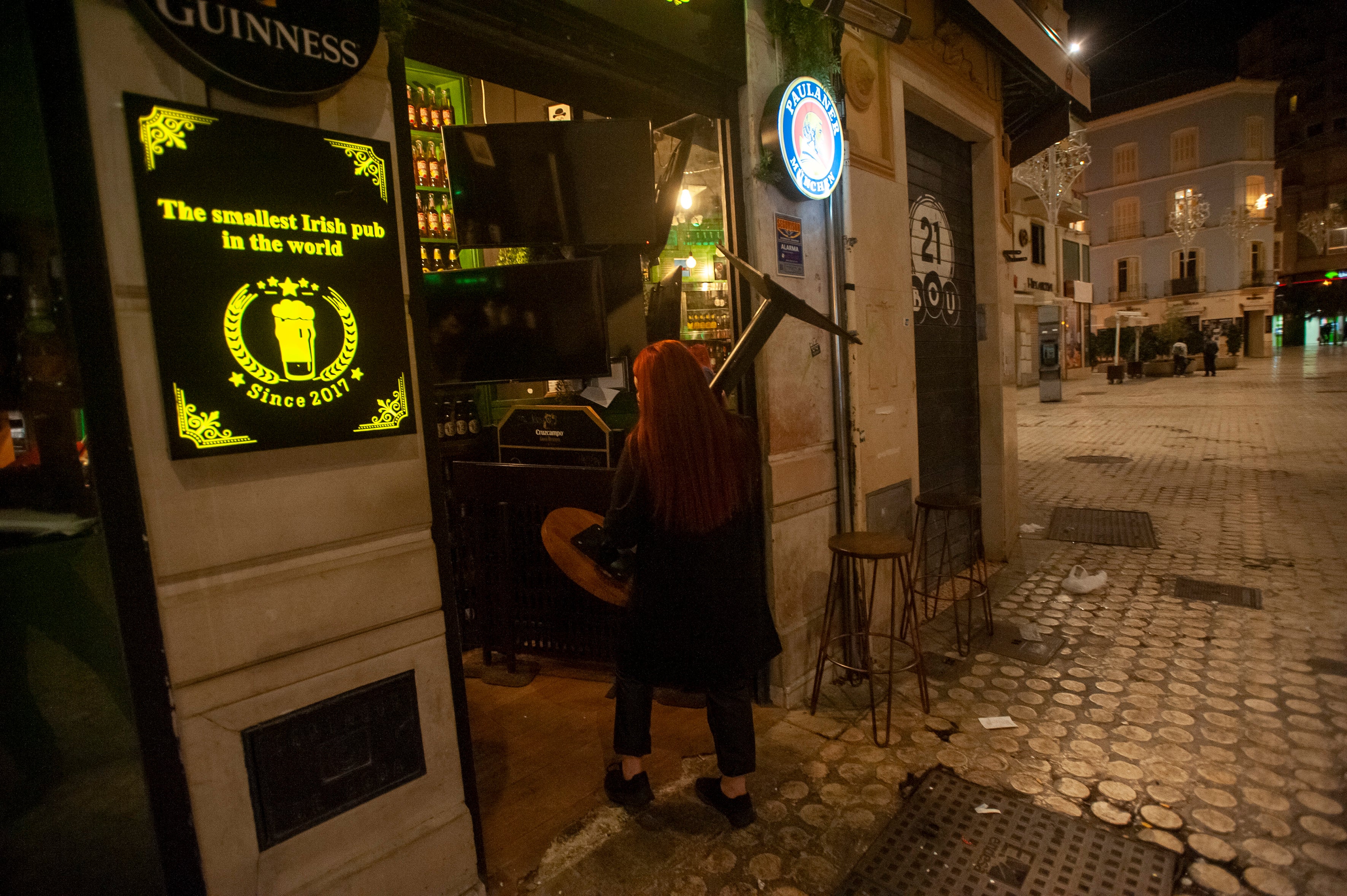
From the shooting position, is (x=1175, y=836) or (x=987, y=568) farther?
(x=987, y=568)

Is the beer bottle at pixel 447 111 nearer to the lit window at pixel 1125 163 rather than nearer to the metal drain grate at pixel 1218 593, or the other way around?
the metal drain grate at pixel 1218 593

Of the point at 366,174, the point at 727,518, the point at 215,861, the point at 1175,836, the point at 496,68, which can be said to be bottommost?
the point at 1175,836

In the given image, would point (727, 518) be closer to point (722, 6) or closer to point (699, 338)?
point (722, 6)

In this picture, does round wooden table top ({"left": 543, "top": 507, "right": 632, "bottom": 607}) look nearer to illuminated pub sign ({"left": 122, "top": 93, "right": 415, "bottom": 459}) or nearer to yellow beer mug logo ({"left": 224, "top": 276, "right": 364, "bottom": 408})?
illuminated pub sign ({"left": 122, "top": 93, "right": 415, "bottom": 459})

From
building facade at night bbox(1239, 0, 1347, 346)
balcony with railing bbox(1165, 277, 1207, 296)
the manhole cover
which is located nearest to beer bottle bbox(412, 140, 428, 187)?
the manhole cover

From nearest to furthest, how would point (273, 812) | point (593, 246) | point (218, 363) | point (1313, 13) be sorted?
point (218, 363) < point (273, 812) < point (593, 246) < point (1313, 13)

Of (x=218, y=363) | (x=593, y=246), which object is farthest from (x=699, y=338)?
(x=218, y=363)

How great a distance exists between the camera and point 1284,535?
273 inches

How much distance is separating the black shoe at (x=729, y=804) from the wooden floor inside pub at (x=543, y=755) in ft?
0.94

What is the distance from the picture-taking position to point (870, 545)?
3797 mm

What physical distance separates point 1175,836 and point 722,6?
4706 mm

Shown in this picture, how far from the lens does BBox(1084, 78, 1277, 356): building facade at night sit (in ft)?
136

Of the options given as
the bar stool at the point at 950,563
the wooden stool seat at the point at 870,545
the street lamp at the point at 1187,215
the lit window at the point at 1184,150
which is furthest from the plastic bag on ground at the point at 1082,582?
the lit window at the point at 1184,150

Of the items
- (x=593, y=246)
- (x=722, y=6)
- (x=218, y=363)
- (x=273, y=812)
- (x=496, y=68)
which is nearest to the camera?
(x=218, y=363)
